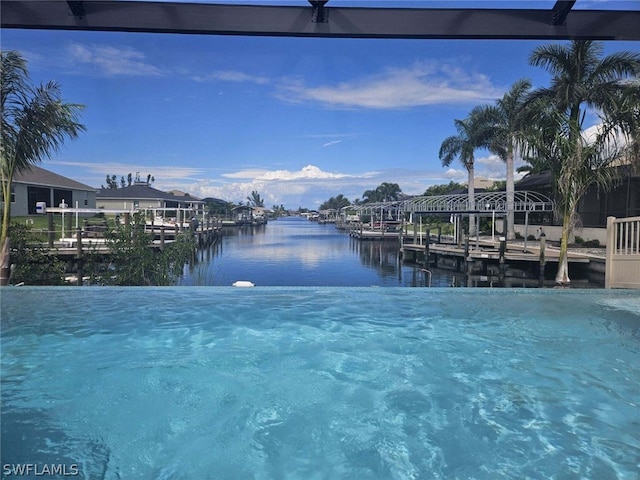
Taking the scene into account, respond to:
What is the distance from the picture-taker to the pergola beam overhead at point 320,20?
12.5 feet

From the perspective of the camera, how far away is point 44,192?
3095 centimetres

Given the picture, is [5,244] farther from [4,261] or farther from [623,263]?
[623,263]

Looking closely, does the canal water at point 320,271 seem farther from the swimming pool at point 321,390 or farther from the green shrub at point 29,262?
the swimming pool at point 321,390

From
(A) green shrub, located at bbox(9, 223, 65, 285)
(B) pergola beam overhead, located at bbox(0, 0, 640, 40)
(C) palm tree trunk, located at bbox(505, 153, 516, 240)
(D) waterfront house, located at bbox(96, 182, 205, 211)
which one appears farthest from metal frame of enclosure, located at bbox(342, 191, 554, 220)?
(D) waterfront house, located at bbox(96, 182, 205, 211)

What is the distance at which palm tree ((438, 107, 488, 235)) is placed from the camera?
1169 inches

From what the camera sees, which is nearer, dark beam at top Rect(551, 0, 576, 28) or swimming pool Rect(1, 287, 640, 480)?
swimming pool Rect(1, 287, 640, 480)

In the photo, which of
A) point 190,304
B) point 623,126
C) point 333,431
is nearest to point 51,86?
point 190,304

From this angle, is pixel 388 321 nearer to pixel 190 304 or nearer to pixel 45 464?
pixel 190 304

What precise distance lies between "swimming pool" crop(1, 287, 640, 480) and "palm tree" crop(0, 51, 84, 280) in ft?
9.61

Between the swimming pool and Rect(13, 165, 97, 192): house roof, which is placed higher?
Rect(13, 165, 97, 192): house roof

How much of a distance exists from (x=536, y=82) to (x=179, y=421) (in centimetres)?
2334

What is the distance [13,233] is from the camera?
34.9 ft

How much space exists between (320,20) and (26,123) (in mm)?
7224

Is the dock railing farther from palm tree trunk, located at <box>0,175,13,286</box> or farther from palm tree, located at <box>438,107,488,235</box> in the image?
palm tree, located at <box>438,107,488,235</box>
